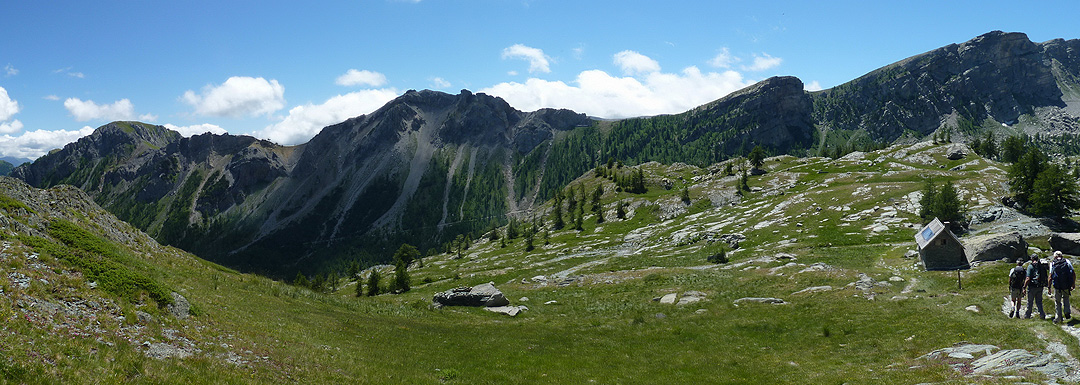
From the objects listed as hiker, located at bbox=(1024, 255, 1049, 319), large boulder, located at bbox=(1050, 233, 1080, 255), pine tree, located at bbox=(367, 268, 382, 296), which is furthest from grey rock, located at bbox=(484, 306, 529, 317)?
large boulder, located at bbox=(1050, 233, 1080, 255)

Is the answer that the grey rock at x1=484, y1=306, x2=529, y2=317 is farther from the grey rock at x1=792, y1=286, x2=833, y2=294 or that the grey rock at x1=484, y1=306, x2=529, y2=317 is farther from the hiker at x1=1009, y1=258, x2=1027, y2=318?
the hiker at x1=1009, y1=258, x2=1027, y2=318

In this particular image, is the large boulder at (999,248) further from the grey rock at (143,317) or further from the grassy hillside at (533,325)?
the grey rock at (143,317)

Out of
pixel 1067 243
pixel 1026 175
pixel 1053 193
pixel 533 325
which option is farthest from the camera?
pixel 1026 175

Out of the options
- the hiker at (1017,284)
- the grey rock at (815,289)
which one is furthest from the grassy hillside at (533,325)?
the hiker at (1017,284)

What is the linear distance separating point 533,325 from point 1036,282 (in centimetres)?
3410

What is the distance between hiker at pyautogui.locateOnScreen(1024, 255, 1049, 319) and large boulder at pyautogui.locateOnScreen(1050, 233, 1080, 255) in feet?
Answer: 107

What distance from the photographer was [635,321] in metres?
41.9

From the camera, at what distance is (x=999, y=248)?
46.4m

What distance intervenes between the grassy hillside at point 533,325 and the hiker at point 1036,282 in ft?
6.77

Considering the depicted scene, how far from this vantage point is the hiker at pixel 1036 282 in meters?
25.6

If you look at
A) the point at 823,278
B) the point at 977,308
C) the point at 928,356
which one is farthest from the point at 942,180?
the point at 928,356

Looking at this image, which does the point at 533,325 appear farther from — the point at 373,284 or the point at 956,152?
the point at 956,152

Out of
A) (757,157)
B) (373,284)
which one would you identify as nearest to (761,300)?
(373,284)

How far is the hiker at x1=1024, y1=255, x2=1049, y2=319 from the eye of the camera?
2562 centimetres
